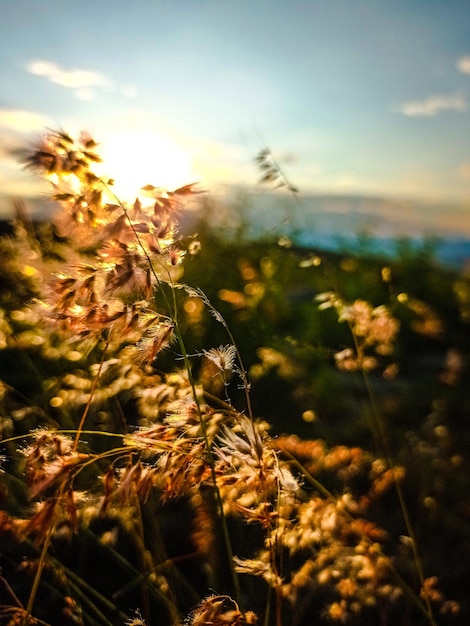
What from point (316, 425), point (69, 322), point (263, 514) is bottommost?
point (316, 425)

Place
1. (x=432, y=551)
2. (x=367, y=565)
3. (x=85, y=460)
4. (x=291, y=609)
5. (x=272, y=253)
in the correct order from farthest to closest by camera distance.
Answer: (x=272, y=253) < (x=432, y=551) < (x=291, y=609) < (x=367, y=565) < (x=85, y=460)

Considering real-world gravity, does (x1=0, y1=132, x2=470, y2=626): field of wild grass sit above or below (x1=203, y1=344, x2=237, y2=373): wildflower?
below

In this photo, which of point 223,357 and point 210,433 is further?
point 210,433

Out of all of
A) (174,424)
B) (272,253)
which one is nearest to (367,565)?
(174,424)

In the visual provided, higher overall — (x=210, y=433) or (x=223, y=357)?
(x=223, y=357)

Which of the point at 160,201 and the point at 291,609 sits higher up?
the point at 160,201

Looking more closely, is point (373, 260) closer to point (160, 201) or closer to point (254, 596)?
point (254, 596)

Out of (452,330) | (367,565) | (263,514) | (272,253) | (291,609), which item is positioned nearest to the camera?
(263,514)

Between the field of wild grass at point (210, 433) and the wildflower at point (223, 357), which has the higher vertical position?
the wildflower at point (223, 357)
